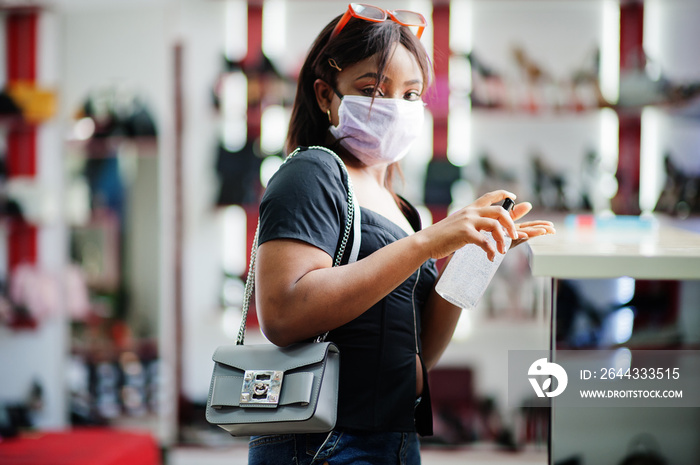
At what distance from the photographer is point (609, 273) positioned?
3.00 ft

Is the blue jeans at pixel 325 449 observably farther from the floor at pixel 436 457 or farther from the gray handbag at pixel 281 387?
the floor at pixel 436 457

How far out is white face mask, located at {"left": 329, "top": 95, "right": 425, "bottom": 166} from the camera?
3.93ft

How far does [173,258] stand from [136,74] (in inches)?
51.9

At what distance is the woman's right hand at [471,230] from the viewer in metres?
0.95

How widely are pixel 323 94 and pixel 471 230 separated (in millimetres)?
477

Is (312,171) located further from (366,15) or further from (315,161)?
(366,15)

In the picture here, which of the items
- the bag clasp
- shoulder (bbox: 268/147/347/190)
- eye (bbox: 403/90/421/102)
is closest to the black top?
shoulder (bbox: 268/147/347/190)

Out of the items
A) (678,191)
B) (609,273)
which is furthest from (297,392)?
(678,191)

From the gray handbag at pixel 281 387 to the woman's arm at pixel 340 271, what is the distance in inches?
2.6

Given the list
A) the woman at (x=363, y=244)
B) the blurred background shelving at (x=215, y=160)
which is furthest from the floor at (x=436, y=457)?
the woman at (x=363, y=244)

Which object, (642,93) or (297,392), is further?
(642,93)

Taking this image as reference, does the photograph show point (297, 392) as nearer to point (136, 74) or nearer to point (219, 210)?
point (219, 210)

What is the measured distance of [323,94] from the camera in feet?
4.15

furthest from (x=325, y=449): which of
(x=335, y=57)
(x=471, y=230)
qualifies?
(x=335, y=57)
